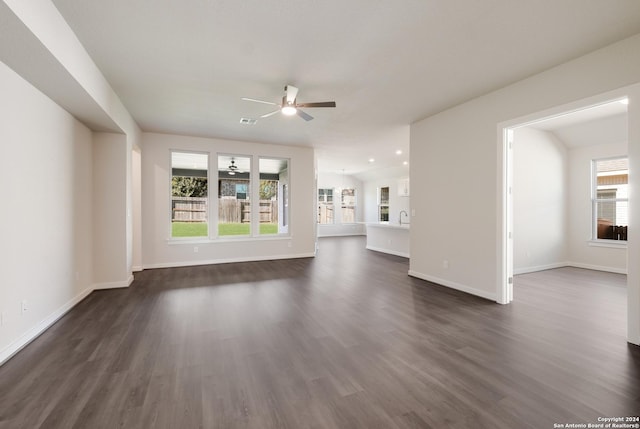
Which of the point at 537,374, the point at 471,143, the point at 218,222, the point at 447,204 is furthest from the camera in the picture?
the point at 218,222

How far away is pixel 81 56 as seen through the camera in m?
2.66

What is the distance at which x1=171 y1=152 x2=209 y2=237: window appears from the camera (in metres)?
6.14

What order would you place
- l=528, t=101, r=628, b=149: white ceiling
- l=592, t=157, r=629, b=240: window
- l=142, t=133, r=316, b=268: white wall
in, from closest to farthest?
l=528, t=101, r=628, b=149: white ceiling
l=592, t=157, r=629, b=240: window
l=142, t=133, r=316, b=268: white wall

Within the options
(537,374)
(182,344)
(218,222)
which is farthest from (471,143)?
(218,222)

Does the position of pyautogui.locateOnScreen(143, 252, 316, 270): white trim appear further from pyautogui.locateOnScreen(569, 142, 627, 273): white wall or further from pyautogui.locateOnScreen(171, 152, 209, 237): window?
pyautogui.locateOnScreen(569, 142, 627, 273): white wall

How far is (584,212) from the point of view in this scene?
593 centimetres

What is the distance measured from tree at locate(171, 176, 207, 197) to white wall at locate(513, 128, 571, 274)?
6.83 meters

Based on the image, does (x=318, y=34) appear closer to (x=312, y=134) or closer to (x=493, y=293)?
(x=312, y=134)

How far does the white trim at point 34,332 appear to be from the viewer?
92.7 inches

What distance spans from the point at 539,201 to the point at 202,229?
24.8 ft

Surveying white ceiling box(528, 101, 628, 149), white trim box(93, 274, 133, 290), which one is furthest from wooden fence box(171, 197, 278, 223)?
white ceiling box(528, 101, 628, 149)

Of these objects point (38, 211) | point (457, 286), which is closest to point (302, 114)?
point (38, 211)

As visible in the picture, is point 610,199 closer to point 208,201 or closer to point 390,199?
point 390,199

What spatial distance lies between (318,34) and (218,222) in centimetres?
495
